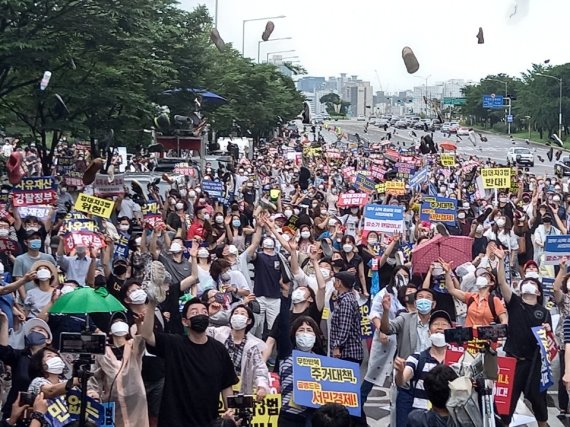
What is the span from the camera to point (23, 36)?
18.5 m

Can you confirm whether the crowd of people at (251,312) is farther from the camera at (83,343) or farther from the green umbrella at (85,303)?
the camera at (83,343)

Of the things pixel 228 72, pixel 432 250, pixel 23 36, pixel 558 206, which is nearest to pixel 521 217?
pixel 558 206

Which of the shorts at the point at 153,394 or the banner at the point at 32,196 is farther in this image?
the banner at the point at 32,196

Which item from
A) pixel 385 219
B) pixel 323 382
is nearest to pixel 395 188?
pixel 385 219

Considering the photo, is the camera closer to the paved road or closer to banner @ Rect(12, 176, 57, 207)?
banner @ Rect(12, 176, 57, 207)

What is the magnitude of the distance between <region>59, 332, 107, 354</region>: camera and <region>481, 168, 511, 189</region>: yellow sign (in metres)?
15.3

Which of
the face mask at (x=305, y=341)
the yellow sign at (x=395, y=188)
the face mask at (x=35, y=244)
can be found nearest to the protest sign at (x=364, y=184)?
the yellow sign at (x=395, y=188)

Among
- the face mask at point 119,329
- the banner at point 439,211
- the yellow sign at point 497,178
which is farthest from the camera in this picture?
the yellow sign at point 497,178

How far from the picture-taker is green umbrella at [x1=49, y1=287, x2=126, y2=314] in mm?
7703

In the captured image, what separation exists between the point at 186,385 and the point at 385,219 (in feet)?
29.0

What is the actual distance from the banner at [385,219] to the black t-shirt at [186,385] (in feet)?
28.4

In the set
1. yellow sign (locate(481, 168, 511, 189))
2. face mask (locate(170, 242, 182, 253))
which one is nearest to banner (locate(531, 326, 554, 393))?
face mask (locate(170, 242, 182, 253))

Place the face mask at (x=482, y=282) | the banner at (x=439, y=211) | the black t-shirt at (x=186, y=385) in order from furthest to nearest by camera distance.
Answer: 1. the banner at (x=439, y=211)
2. the face mask at (x=482, y=282)
3. the black t-shirt at (x=186, y=385)

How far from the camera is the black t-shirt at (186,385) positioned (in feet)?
21.4
